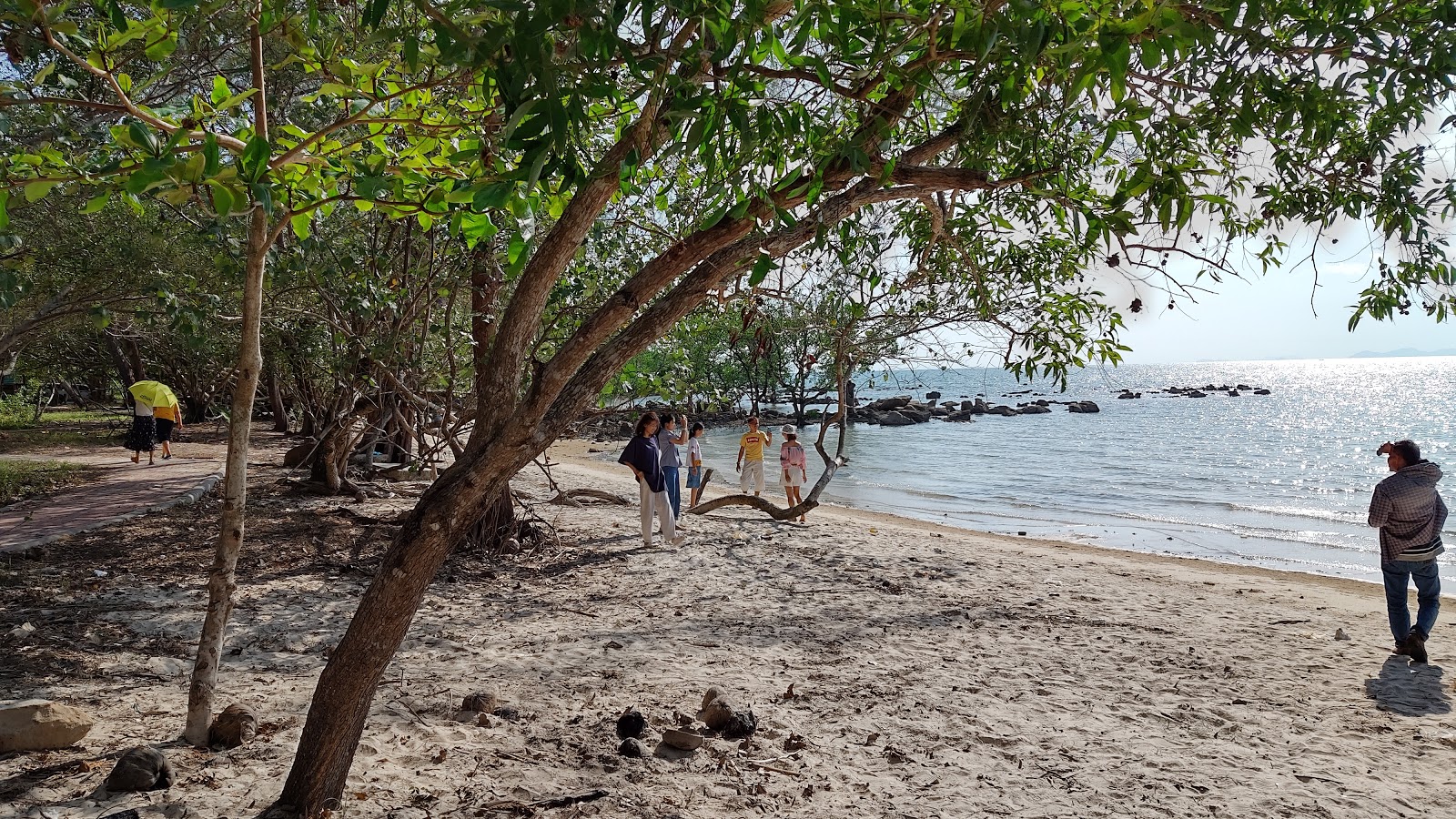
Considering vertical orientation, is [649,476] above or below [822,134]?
Result: below

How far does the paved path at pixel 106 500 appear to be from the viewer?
8.38 metres

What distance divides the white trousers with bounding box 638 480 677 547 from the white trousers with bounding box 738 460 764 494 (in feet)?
12.8

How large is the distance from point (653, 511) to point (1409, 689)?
23.5ft

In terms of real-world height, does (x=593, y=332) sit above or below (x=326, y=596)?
above

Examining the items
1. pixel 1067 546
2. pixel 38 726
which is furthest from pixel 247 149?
pixel 1067 546

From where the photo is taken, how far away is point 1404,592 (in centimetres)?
657

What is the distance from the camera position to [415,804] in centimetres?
346

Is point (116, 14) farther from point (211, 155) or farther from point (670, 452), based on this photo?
point (670, 452)

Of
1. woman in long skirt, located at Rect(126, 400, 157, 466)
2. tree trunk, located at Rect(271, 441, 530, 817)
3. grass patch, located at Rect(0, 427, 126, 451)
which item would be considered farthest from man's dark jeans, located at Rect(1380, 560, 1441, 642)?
grass patch, located at Rect(0, 427, 126, 451)

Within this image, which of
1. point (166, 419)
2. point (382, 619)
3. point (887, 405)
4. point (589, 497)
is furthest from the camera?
point (887, 405)

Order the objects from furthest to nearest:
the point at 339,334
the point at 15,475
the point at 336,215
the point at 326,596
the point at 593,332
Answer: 1. the point at 15,475
2. the point at 336,215
3. the point at 339,334
4. the point at 326,596
5. the point at 593,332

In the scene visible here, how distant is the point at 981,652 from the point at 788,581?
2588mm

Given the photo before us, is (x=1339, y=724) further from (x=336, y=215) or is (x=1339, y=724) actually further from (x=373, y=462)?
(x=373, y=462)

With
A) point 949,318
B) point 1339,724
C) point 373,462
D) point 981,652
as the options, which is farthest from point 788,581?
point 373,462
